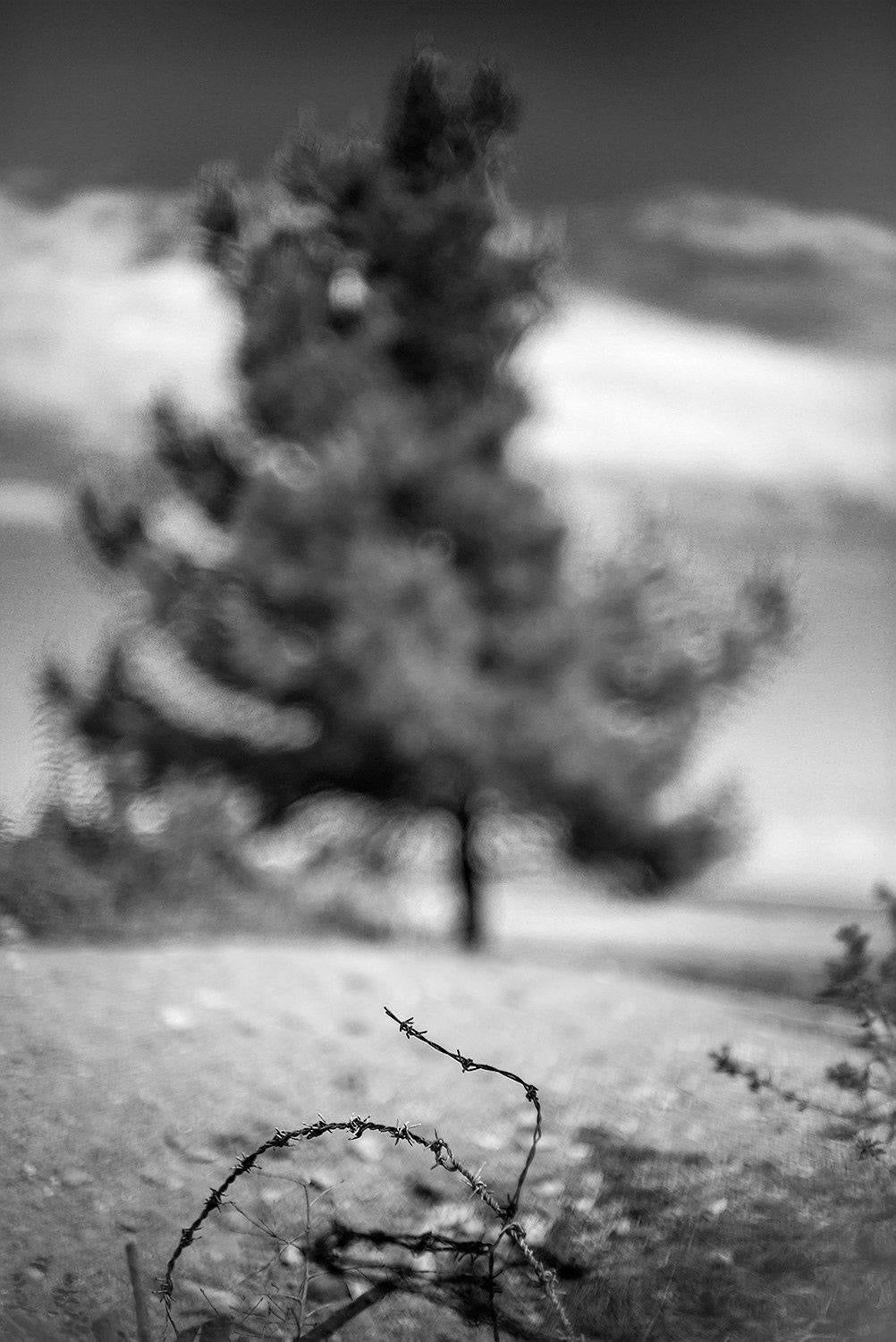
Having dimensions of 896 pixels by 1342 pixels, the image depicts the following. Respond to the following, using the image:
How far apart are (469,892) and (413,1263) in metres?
5.64

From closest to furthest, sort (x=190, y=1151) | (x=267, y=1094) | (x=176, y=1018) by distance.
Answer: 1. (x=190, y=1151)
2. (x=267, y=1094)
3. (x=176, y=1018)

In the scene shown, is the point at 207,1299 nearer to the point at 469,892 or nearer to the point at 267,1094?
the point at 267,1094

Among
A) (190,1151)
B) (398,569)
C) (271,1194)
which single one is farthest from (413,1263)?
(398,569)

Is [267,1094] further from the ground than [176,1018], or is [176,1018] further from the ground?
[176,1018]

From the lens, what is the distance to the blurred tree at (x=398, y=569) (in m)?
6.38

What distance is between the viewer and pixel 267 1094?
2.22 m

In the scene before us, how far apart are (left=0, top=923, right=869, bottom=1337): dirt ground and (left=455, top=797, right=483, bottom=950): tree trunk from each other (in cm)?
365

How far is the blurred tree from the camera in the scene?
6.38 meters

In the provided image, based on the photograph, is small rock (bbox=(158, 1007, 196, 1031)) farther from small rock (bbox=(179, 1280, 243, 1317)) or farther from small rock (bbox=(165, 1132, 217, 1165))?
small rock (bbox=(179, 1280, 243, 1317))

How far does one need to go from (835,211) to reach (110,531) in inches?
213

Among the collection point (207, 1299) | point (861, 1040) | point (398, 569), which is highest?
point (398, 569)

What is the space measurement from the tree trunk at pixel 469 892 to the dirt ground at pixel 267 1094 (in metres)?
3.65

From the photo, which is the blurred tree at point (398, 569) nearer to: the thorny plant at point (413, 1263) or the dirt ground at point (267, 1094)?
the dirt ground at point (267, 1094)

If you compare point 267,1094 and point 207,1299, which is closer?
point 207,1299
